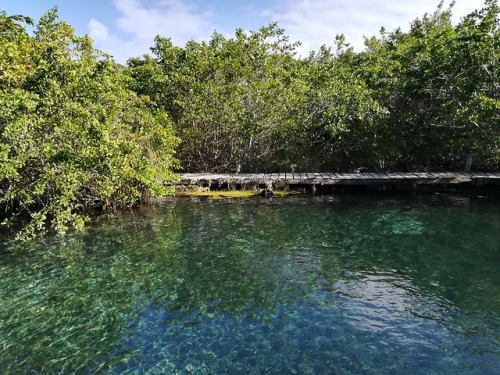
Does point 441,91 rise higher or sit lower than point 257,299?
higher

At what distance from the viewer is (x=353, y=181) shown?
78.4ft

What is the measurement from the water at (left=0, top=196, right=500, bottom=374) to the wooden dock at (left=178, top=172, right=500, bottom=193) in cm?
650

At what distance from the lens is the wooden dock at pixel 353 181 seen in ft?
78.1

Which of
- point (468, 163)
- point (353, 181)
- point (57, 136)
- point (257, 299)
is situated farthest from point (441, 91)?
point (57, 136)

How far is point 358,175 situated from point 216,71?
11.2m

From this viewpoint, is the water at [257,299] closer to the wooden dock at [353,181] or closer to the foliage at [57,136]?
the foliage at [57,136]

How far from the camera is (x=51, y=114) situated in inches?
596

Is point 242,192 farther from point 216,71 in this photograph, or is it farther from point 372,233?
point 372,233

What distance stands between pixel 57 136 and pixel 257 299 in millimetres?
9641

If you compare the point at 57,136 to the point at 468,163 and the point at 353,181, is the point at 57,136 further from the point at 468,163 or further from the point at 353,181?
the point at 468,163

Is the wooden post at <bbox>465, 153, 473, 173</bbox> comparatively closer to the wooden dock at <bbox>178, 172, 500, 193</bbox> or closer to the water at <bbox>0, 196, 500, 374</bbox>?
the wooden dock at <bbox>178, 172, 500, 193</bbox>

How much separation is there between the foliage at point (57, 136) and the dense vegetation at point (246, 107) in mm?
69

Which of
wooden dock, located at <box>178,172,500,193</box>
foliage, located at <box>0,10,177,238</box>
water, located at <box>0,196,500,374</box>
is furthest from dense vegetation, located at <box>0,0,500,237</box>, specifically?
water, located at <box>0,196,500,374</box>

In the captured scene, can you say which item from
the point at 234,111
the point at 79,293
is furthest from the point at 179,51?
the point at 79,293
